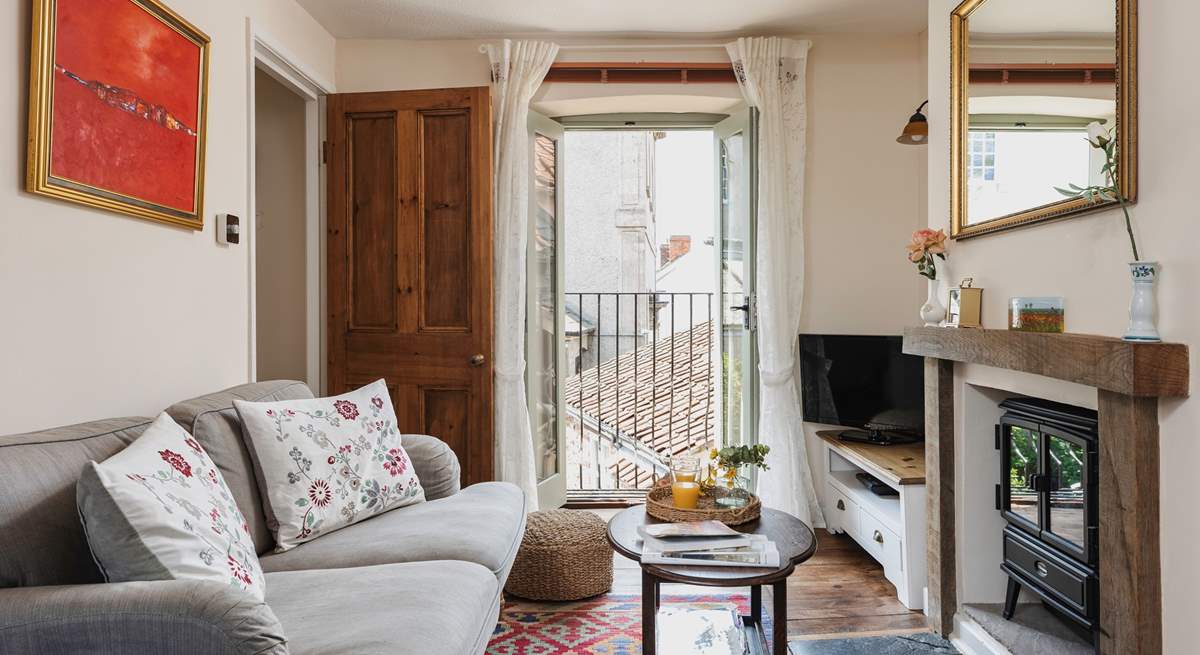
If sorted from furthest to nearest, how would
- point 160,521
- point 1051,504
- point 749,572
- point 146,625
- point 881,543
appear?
point 881,543 < point 1051,504 < point 749,572 < point 160,521 < point 146,625

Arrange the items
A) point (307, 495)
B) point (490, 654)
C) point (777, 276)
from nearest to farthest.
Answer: point (307, 495) → point (490, 654) → point (777, 276)

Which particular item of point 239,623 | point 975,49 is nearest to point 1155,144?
point 975,49

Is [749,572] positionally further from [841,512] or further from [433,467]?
[841,512]

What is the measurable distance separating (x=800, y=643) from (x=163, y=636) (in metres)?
1.87

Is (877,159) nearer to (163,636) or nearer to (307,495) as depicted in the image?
(307,495)

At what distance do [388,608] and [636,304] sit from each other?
348cm

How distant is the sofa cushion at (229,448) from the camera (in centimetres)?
178

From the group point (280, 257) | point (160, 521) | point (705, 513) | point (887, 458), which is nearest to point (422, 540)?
point (160, 521)

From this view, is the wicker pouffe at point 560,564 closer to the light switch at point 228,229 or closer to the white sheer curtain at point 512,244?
the white sheer curtain at point 512,244

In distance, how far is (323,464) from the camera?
75.2 inches

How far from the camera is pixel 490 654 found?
2.17 metres

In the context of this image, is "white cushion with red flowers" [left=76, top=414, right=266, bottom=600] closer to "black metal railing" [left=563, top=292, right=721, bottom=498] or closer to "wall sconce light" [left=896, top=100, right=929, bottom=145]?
"wall sconce light" [left=896, top=100, right=929, bottom=145]

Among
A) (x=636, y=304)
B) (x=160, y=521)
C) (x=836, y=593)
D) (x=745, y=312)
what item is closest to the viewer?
(x=160, y=521)

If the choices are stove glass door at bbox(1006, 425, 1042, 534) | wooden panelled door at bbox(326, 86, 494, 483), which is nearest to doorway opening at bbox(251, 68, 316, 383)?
wooden panelled door at bbox(326, 86, 494, 483)
